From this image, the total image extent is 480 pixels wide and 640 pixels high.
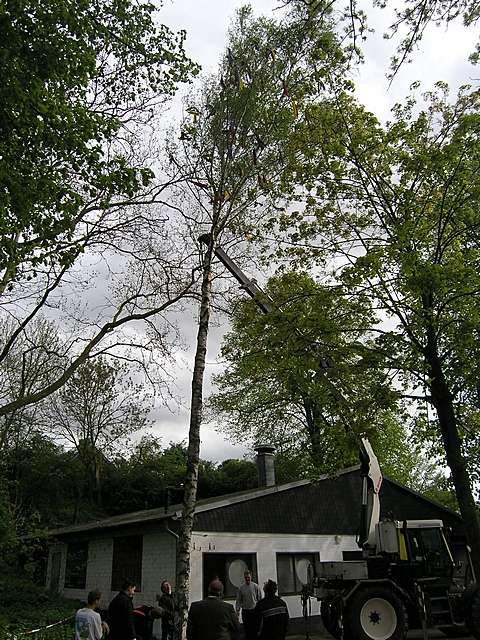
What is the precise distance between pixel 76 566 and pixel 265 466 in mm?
7201

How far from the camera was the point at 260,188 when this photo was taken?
12.5 meters

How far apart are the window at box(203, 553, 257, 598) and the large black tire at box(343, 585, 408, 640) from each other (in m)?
5.06

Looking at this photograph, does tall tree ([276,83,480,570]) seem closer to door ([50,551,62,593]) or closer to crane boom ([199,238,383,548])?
crane boom ([199,238,383,548])

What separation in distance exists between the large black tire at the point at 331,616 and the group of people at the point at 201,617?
1.41 m

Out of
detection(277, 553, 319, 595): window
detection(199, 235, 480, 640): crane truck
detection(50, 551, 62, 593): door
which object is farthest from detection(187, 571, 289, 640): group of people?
detection(50, 551, 62, 593): door

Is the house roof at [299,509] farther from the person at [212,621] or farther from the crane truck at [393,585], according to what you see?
the person at [212,621]

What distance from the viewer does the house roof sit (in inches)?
603

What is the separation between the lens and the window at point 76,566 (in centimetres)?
1875

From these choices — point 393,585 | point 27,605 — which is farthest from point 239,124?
point 27,605

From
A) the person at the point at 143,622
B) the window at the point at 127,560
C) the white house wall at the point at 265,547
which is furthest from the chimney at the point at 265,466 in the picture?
the person at the point at 143,622

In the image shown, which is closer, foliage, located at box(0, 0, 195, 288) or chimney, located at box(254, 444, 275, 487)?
foliage, located at box(0, 0, 195, 288)

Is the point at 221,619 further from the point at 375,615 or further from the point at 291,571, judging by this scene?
the point at 291,571

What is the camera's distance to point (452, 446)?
42.4 feet

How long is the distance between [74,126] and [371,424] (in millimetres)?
9266
